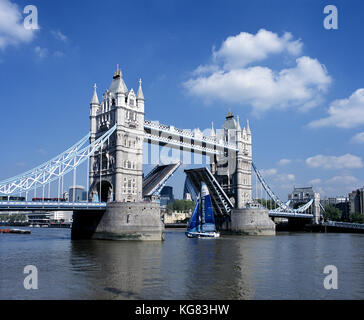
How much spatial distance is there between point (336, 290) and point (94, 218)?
43.1 metres

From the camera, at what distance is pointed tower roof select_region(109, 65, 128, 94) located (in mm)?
63100

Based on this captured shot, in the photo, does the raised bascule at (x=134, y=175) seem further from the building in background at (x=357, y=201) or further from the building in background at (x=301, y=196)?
the building in background at (x=357, y=201)

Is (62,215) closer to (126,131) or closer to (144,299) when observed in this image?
(126,131)

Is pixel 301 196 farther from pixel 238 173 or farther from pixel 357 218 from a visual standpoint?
pixel 238 173

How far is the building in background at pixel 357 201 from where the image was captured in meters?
140

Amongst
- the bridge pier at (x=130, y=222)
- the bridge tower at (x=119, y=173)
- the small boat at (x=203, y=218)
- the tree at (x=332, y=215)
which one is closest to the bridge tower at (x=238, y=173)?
the small boat at (x=203, y=218)

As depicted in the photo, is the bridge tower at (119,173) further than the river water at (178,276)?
Yes

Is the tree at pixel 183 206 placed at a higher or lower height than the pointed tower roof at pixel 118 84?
lower

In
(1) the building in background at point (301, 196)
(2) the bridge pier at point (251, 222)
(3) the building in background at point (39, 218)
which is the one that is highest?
(1) the building in background at point (301, 196)

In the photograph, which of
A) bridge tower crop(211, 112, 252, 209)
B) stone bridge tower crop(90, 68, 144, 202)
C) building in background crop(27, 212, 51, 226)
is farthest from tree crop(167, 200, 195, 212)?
stone bridge tower crop(90, 68, 144, 202)

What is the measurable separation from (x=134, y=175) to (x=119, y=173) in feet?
10.8

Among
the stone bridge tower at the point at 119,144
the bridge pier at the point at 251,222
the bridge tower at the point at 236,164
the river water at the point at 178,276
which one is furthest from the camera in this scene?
the bridge tower at the point at 236,164

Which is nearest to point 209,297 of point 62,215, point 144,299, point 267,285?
point 144,299

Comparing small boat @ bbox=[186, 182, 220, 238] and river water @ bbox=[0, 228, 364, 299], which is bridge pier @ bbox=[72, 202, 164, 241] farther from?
river water @ bbox=[0, 228, 364, 299]
